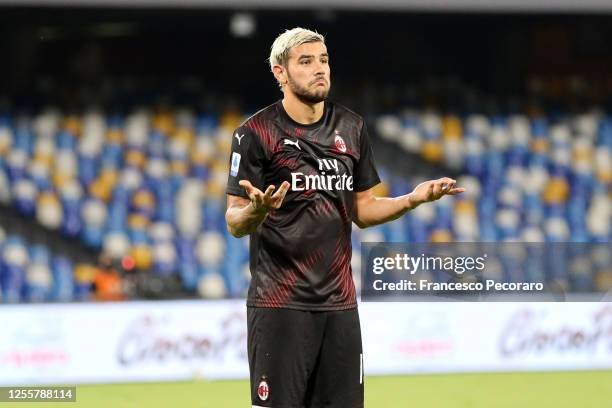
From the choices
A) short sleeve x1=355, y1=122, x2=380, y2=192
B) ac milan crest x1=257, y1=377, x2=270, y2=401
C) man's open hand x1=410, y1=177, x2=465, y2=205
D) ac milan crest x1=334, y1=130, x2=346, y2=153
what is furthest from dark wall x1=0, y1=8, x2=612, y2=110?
ac milan crest x1=257, y1=377, x2=270, y2=401

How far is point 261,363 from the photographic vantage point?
4.56 m

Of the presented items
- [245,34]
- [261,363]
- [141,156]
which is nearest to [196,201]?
[141,156]

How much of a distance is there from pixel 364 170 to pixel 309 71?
20.7 inches

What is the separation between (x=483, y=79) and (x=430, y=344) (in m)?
4.74

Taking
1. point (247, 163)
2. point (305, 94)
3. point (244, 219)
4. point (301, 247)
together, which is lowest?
point (301, 247)

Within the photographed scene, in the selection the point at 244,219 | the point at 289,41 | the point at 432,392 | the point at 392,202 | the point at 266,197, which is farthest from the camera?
the point at 432,392

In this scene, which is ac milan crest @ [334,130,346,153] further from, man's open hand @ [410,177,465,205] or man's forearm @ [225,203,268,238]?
man's forearm @ [225,203,268,238]

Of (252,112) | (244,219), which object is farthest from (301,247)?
(252,112)

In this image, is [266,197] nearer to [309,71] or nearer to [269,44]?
[309,71]

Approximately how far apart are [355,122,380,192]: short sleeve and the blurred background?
243 inches

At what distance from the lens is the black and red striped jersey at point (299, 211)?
4.54 meters

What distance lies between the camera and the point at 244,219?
433 cm

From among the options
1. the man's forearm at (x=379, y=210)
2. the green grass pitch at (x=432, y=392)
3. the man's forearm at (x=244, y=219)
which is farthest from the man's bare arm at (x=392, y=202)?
the green grass pitch at (x=432, y=392)

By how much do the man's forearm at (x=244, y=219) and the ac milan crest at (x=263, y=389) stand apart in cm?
62
